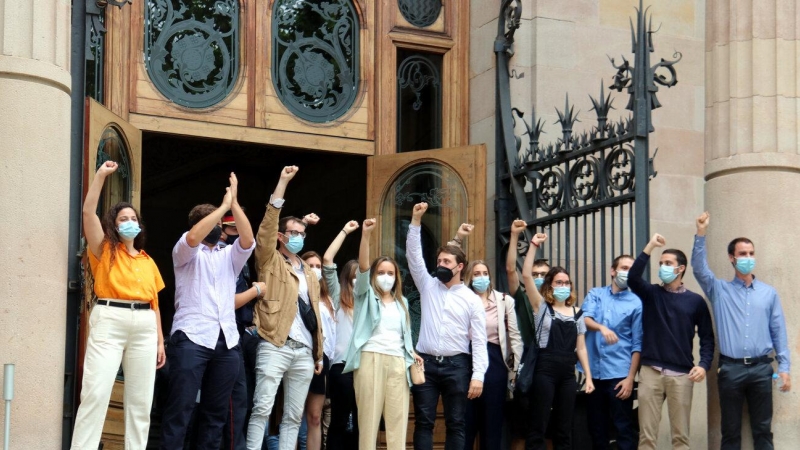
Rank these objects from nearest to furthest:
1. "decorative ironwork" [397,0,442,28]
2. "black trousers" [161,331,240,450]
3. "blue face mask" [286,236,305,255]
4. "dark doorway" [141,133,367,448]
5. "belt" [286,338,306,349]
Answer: "black trousers" [161,331,240,450]
"belt" [286,338,306,349]
"blue face mask" [286,236,305,255]
"decorative ironwork" [397,0,442,28]
"dark doorway" [141,133,367,448]

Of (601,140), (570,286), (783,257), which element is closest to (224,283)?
(570,286)

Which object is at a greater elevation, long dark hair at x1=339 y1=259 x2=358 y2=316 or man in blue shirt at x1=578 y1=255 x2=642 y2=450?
long dark hair at x1=339 y1=259 x2=358 y2=316

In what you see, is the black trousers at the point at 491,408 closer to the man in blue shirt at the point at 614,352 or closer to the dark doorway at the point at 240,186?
the man in blue shirt at the point at 614,352

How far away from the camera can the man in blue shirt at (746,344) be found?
13328 millimetres

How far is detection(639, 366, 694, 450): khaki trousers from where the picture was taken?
43.3 ft

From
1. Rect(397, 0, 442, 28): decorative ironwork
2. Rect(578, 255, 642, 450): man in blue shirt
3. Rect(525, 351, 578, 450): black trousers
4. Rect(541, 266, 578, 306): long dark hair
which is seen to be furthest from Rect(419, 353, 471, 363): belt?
Rect(397, 0, 442, 28): decorative ironwork

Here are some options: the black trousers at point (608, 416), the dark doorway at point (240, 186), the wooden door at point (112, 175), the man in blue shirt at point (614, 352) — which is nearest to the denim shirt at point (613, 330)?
the man in blue shirt at point (614, 352)

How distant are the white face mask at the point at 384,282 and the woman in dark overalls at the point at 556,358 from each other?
1303 mm

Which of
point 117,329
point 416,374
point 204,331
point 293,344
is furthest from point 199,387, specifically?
point 416,374

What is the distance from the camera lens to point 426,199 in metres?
16.0

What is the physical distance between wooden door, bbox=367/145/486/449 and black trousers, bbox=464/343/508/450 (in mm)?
2370

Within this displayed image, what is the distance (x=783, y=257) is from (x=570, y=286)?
206cm

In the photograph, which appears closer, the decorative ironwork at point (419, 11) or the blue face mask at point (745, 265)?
A: the blue face mask at point (745, 265)

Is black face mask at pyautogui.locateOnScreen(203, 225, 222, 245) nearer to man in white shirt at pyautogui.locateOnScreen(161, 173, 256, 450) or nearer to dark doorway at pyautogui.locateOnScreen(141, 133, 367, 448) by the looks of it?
man in white shirt at pyautogui.locateOnScreen(161, 173, 256, 450)
